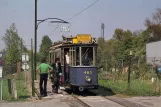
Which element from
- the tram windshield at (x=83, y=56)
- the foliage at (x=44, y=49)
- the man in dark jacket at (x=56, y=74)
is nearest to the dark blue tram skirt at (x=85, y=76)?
the tram windshield at (x=83, y=56)

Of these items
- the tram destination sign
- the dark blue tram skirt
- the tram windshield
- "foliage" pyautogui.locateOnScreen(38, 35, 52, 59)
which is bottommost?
the dark blue tram skirt

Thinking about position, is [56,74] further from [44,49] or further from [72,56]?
[44,49]

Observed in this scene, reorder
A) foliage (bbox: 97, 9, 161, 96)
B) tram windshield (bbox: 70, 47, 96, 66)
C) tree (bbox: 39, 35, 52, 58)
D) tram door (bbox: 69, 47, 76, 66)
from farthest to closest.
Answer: tree (bbox: 39, 35, 52, 58) → foliage (bbox: 97, 9, 161, 96) → tram door (bbox: 69, 47, 76, 66) → tram windshield (bbox: 70, 47, 96, 66)

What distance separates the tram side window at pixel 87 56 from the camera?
19.0 meters

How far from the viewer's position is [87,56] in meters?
19.1

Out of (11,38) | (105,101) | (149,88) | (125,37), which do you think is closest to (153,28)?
(125,37)

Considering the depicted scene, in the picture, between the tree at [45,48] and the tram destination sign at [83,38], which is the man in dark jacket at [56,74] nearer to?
the tram destination sign at [83,38]

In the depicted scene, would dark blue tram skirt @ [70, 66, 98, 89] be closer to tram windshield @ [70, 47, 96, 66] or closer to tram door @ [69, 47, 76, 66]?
tram windshield @ [70, 47, 96, 66]

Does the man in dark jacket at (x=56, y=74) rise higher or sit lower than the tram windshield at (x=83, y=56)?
lower

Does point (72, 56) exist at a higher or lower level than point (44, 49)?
lower

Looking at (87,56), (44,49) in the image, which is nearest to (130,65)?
(87,56)

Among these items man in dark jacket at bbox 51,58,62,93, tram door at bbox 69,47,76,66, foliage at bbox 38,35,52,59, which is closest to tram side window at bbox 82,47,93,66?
tram door at bbox 69,47,76,66

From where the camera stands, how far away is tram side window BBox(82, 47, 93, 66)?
19031mm

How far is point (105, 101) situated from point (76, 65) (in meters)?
3.16
